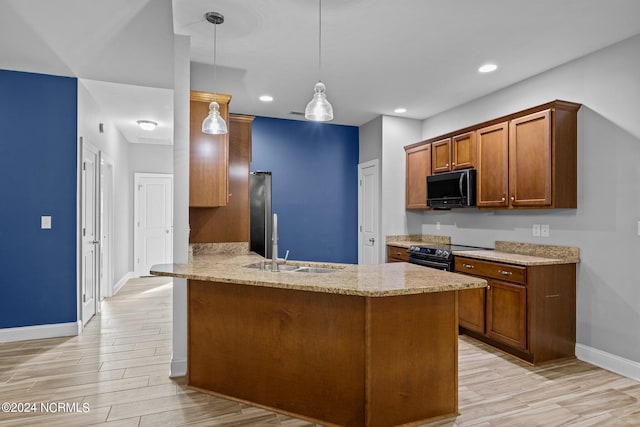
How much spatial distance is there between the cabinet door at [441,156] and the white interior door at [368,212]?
0.87 m

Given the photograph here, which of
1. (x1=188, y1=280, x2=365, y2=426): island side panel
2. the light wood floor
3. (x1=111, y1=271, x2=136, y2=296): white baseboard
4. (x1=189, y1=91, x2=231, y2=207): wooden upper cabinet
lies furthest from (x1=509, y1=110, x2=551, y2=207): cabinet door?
(x1=111, y1=271, x2=136, y2=296): white baseboard

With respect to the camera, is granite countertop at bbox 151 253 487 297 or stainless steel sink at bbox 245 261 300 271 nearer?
granite countertop at bbox 151 253 487 297

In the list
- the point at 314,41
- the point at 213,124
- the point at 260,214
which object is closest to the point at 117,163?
the point at 260,214

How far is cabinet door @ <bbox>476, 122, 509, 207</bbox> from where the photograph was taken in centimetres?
377

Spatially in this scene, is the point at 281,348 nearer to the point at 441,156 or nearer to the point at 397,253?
the point at 397,253

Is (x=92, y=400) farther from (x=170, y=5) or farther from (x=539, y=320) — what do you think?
(x=539, y=320)

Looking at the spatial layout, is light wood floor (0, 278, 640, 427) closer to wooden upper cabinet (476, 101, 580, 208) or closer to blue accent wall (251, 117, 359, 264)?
wooden upper cabinet (476, 101, 580, 208)

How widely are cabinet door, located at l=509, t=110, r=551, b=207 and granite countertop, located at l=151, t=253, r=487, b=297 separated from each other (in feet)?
5.29

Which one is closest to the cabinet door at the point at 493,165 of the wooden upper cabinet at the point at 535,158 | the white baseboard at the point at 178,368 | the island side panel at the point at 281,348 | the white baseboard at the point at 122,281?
the wooden upper cabinet at the point at 535,158

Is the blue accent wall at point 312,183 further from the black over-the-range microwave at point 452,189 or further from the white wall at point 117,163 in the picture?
the white wall at point 117,163

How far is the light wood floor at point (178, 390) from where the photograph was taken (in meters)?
2.33

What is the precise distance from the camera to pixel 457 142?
4.42 m

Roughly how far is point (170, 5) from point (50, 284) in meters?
3.07

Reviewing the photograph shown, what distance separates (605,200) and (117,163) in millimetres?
6509
